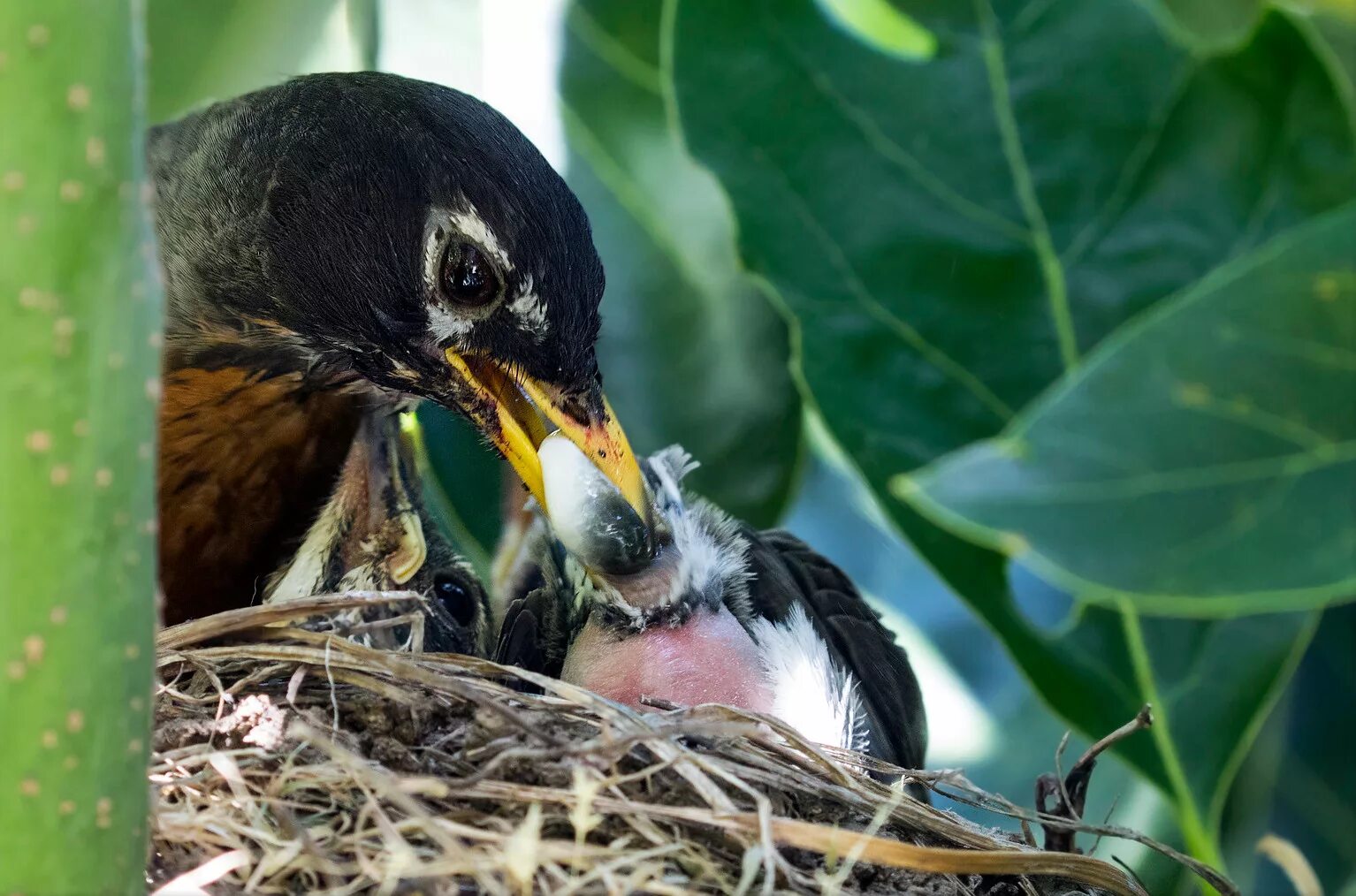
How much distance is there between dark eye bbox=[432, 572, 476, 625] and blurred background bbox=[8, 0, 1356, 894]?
15cm

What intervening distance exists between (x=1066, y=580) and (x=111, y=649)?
2.41 feet

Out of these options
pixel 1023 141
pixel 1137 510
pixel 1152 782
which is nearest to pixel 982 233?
pixel 1023 141

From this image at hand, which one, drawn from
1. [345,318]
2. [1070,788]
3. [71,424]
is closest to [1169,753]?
[1070,788]

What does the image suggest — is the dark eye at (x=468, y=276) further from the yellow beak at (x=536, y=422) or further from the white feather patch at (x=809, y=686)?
the white feather patch at (x=809, y=686)

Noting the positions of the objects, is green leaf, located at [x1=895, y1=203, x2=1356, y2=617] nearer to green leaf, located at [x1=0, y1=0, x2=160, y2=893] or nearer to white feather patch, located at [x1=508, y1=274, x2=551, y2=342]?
white feather patch, located at [x1=508, y1=274, x2=551, y2=342]

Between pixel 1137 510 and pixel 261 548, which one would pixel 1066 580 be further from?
pixel 261 548

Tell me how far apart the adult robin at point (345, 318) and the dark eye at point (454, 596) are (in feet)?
0.04

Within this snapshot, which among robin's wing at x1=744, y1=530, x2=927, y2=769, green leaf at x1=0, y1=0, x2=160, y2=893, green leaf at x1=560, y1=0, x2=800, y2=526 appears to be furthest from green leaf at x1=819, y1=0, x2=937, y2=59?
green leaf at x1=0, y1=0, x2=160, y2=893

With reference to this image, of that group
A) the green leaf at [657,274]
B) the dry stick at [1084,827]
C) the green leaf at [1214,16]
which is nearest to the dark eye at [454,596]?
the green leaf at [657,274]

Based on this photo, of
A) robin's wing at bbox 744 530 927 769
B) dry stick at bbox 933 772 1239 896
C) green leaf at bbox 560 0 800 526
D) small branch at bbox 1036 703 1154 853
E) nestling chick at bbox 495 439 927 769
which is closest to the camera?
dry stick at bbox 933 772 1239 896

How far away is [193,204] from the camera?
129 cm

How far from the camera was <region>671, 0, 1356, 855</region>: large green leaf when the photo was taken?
1.31m

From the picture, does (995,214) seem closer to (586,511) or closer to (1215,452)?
(1215,452)

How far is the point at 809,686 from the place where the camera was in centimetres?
115
